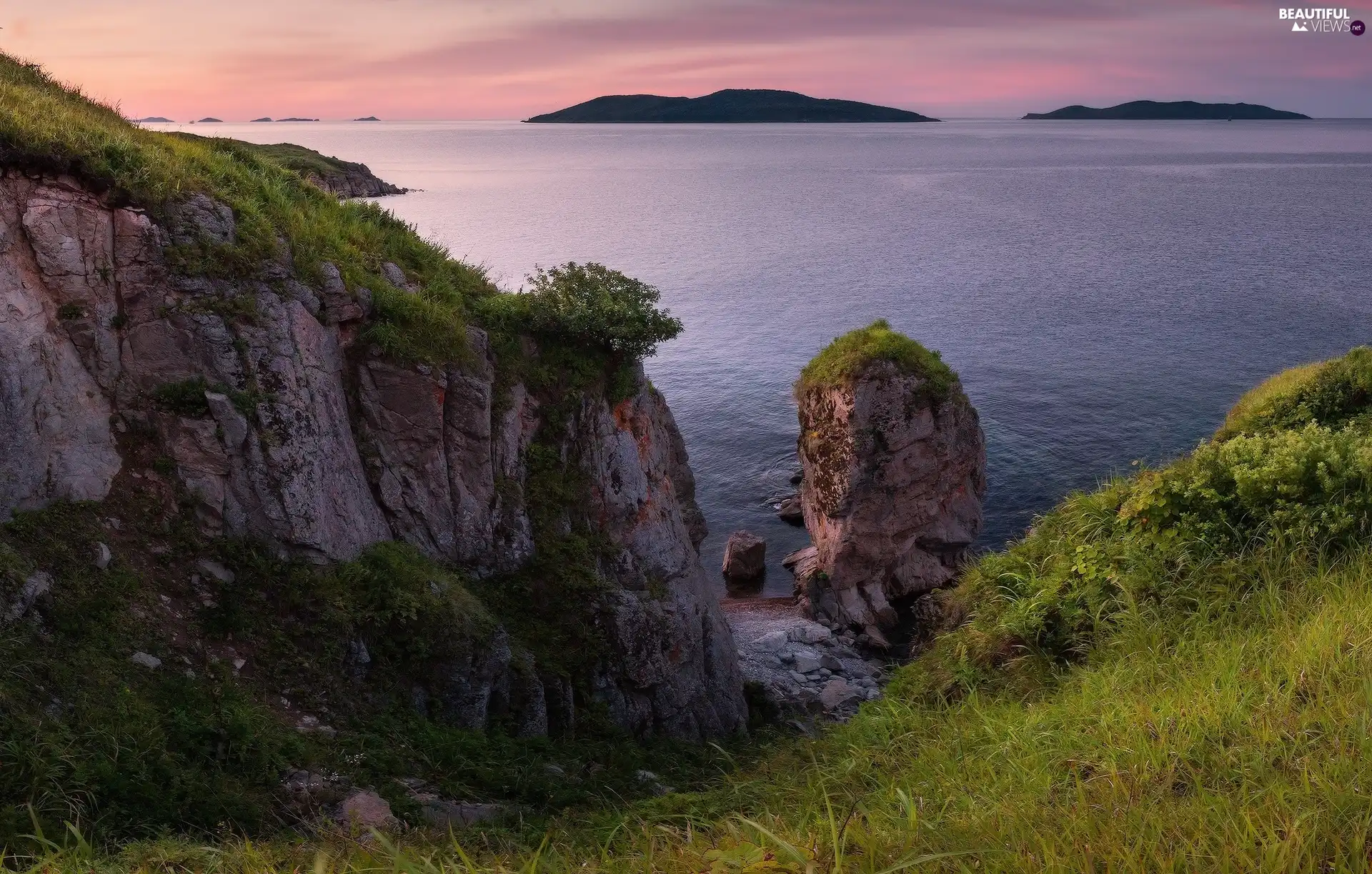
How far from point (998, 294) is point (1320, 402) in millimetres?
60270

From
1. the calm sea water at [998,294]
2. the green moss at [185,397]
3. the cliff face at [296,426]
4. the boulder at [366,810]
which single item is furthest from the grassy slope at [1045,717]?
the calm sea water at [998,294]

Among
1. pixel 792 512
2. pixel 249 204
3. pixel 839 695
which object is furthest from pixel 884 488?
pixel 249 204

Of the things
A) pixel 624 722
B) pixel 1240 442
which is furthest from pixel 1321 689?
pixel 624 722

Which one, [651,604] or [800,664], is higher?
[651,604]

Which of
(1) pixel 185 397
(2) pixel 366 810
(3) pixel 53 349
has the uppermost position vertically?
(3) pixel 53 349

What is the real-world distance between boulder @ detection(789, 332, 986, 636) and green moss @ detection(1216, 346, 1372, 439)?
15285 millimetres

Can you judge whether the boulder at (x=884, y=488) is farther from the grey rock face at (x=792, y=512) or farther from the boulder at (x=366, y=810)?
the boulder at (x=366, y=810)

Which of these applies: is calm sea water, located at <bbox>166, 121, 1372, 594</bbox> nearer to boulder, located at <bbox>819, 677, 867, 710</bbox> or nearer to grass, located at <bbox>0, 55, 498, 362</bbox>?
grass, located at <bbox>0, 55, 498, 362</bbox>

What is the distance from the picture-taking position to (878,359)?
32.8 metres

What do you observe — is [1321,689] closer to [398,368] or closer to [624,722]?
[624,722]

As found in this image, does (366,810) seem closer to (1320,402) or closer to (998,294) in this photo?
(1320,402)

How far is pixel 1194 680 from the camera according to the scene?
743cm

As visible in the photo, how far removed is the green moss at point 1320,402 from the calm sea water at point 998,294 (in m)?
6.59

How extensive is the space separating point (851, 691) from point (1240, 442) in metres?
18.8
